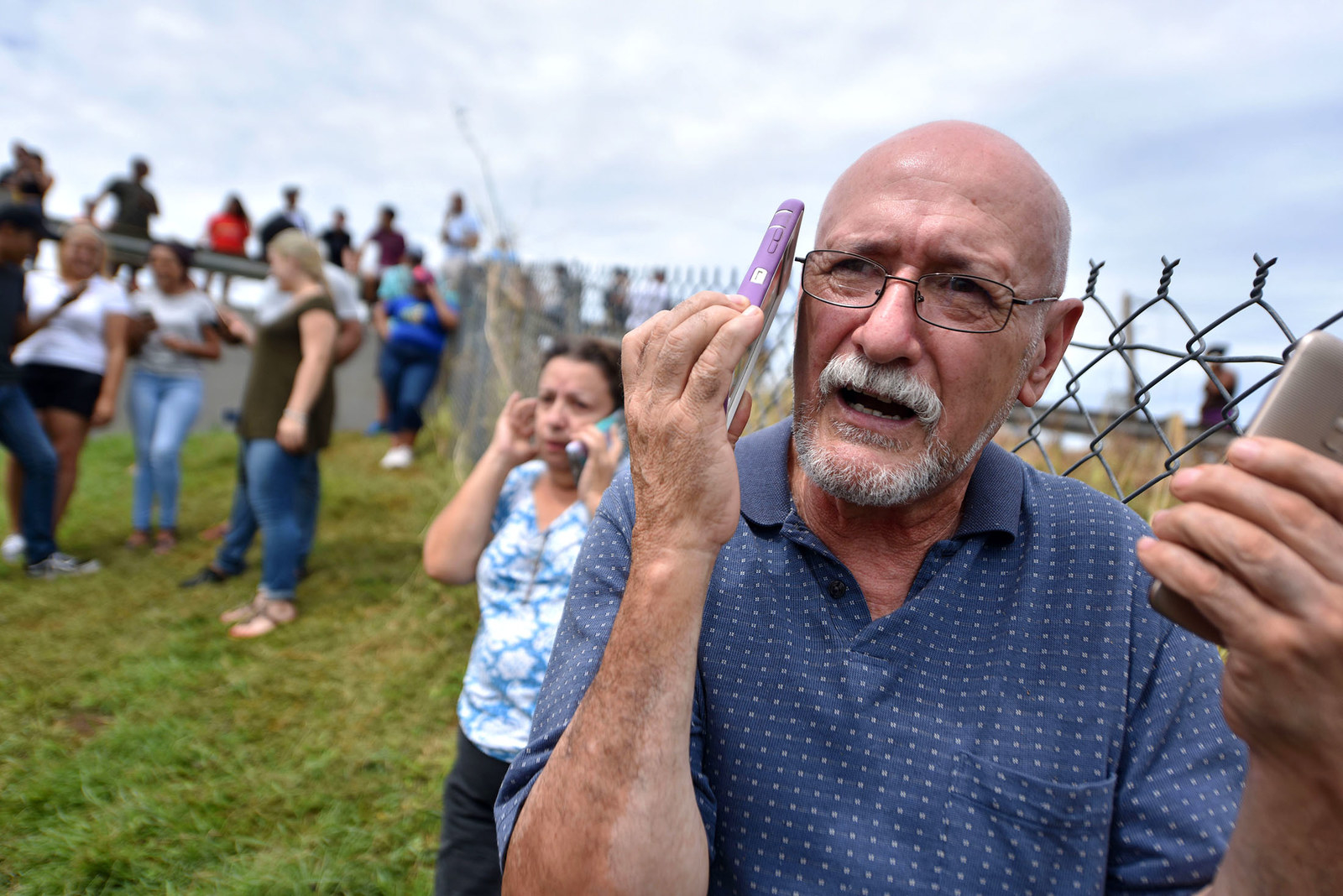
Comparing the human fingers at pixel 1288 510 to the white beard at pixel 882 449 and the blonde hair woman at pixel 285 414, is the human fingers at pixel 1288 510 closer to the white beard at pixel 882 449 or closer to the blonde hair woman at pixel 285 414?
the white beard at pixel 882 449

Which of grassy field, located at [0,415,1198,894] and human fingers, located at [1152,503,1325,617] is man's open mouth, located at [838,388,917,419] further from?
grassy field, located at [0,415,1198,894]

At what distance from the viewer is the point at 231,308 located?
10.1m

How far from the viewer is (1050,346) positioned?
1547 mm

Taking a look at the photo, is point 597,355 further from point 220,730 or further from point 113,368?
point 113,368

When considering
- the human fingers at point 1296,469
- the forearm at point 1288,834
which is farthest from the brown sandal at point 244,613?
the human fingers at point 1296,469

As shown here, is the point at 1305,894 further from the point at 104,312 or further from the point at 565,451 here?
the point at 104,312

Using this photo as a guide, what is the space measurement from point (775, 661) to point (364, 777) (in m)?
2.37

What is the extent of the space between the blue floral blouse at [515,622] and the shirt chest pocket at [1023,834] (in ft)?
3.88

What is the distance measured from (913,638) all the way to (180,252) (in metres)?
5.59

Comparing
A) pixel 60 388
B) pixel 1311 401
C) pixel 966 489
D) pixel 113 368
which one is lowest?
pixel 60 388

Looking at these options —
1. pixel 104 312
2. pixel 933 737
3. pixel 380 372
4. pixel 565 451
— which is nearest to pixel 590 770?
pixel 933 737

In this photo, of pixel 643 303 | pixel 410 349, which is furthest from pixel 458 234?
pixel 643 303

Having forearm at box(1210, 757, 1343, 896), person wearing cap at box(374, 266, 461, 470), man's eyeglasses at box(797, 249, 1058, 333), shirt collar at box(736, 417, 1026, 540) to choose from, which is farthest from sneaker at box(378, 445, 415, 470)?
forearm at box(1210, 757, 1343, 896)

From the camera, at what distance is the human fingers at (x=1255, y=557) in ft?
2.29
